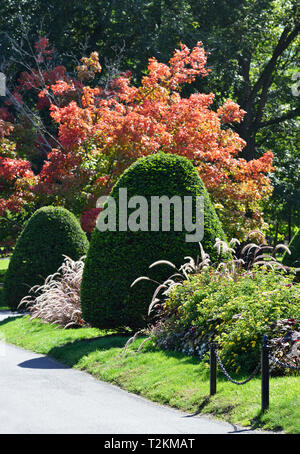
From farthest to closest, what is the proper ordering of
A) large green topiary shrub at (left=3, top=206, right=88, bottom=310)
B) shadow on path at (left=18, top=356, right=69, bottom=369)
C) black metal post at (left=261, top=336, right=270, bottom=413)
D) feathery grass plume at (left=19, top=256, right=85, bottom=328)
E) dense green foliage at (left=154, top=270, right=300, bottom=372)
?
large green topiary shrub at (left=3, top=206, right=88, bottom=310) < feathery grass plume at (left=19, top=256, right=85, bottom=328) < shadow on path at (left=18, top=356, right=69, bottom=369) < dense green foliage at (left=154, top=270, right=300, bottom=372) < black metal post at (left=261, top=336, right=270, bottom=413)

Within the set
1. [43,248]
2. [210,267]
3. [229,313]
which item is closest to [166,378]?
[229,313]

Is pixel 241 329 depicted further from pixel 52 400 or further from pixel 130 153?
pixel 130 153

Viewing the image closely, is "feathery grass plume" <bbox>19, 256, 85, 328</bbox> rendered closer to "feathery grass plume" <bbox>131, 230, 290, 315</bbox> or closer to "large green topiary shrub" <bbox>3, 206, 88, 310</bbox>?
"large green topiary shrub" <bbox>3, 206, 88, 310</bbox>

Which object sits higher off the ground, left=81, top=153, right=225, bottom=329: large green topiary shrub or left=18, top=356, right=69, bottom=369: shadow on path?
left=81, top=153, right=225, bottom=329: large green topiary shrub

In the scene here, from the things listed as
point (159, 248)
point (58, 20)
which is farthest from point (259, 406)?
point (58, 20)

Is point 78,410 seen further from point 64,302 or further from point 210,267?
point 64,302

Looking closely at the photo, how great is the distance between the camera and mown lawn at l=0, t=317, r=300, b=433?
6.73 m

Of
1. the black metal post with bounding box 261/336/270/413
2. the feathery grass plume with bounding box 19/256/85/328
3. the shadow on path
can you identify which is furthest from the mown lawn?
the feathery grass plume with bounding box 19/256/85/328

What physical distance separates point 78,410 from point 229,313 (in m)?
2.70

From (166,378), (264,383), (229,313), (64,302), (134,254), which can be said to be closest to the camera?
(264,383)

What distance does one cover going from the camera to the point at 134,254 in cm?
1121

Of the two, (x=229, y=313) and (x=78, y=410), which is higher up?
(x=229, y=313)

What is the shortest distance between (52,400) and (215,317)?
251 centimetres

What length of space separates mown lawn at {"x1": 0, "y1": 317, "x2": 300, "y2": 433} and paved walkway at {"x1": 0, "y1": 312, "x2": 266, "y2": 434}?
0.20m
